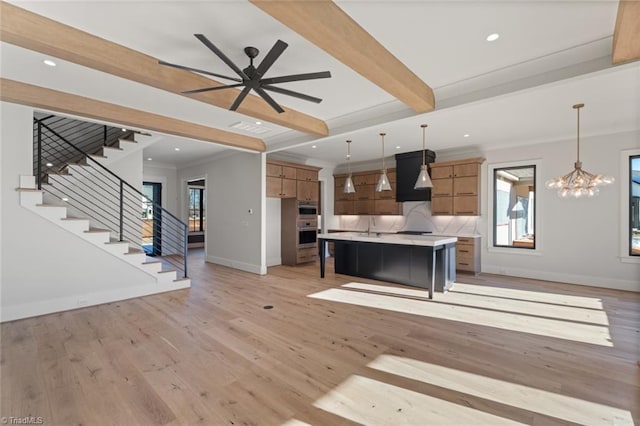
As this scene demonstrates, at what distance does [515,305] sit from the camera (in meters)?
4.11

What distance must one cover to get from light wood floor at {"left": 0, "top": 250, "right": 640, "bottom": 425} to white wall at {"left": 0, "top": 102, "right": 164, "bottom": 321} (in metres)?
0.27

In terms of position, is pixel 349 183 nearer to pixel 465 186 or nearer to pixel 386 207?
pixel 386 207

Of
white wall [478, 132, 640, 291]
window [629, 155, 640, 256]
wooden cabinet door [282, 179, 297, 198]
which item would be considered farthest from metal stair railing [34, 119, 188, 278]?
window [629, 155, 640, 256]

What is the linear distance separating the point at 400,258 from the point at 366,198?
322cm

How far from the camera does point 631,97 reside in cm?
370

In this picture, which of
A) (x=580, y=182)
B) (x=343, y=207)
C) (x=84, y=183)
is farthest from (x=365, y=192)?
(x=84, y=183)

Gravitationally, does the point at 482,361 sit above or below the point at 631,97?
below

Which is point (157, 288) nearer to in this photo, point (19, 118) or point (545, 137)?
point (19, 118)

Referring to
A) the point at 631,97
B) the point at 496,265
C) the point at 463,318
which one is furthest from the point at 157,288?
the point at 631,97

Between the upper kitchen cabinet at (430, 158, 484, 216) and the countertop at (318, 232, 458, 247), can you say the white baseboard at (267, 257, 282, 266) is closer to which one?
the countertop at (318, 232, 458, 247)

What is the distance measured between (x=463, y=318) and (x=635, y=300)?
3075 millimetres

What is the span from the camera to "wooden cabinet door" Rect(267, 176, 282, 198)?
6566 millimetres

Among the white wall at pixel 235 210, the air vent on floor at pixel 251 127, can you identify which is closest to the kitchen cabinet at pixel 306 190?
the white wall at pixel 235 210

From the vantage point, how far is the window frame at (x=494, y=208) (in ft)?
19.0
